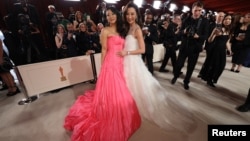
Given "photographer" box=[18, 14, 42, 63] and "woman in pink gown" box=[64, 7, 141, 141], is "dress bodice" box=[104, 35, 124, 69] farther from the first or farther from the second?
"photographer" box=[18, 14, 42, 63]

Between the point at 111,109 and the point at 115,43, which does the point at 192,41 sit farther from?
the point at 111,109

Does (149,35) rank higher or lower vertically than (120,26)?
lower

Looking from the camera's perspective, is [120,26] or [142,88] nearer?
[120,26]

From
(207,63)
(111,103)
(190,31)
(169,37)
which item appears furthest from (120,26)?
(207,63)

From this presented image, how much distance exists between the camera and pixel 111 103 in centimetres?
178

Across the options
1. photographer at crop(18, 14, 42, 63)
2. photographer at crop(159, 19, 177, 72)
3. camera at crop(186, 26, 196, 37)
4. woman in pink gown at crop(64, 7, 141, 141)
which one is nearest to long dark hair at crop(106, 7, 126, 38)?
woman in pink gown at crop(64, 7, 141, 141)

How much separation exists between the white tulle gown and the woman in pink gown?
0.27ft

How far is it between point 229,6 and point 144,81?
1134 cm

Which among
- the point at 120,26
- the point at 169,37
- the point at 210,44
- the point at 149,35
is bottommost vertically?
the point at 210,44

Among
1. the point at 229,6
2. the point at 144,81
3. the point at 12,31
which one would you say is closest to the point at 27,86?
the point at 12,31

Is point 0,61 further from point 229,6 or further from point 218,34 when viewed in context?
point 229,6

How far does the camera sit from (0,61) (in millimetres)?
2734

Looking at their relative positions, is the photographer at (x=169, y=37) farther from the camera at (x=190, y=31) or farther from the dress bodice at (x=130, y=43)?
the dress bodice at (x=130, y=43)

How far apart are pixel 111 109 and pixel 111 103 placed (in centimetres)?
7
